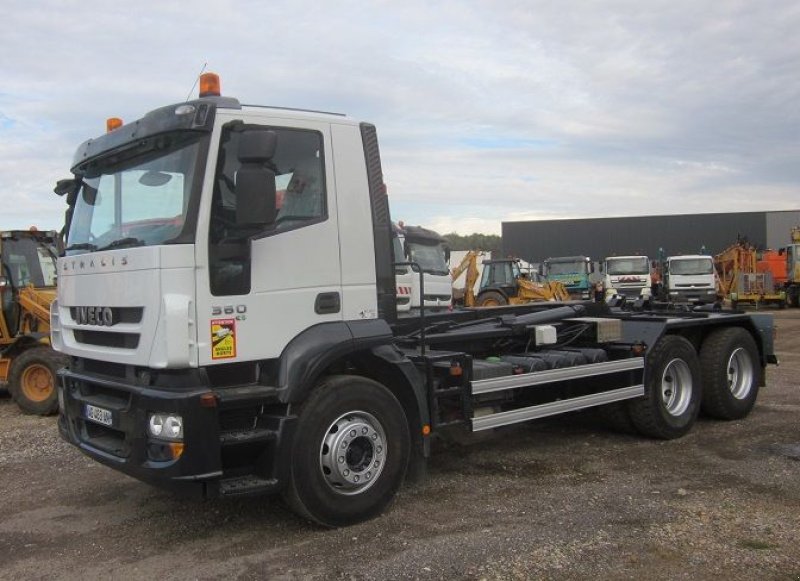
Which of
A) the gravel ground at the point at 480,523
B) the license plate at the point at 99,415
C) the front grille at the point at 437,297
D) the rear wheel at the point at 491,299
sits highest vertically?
the front grille at the point at 437,297

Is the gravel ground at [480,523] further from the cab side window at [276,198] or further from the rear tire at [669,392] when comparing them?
the cab side window at [276,198]

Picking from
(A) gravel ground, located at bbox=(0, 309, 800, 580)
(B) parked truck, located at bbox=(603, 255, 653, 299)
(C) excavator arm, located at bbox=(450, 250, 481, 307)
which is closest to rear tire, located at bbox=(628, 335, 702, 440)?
(A) gravel ground, located at bbox=(0, 309, 800, 580)

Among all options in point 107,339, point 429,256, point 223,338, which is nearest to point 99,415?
point 107,339

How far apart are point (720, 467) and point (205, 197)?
4992 millimetres

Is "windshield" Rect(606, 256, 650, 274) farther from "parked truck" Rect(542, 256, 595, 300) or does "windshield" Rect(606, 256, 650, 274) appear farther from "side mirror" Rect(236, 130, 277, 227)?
"side mirror" Rect(236, 130, 277, 227)

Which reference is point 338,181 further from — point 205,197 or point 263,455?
point 263,455

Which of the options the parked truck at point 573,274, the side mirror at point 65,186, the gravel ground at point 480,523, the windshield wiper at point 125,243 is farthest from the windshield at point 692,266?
the windshield wiper at point 125,243

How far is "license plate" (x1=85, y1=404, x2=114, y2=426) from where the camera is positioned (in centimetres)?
482

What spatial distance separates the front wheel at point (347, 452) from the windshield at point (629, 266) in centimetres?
2588

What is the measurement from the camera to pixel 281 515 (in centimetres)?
545

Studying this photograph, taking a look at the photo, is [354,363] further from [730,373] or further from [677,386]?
[730,373]

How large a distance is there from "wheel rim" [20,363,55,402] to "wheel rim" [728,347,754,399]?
28.3 feet

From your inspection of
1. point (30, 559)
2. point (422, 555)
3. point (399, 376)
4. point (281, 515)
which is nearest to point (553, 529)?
point (422, 555)

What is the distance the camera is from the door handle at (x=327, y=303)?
5.04 meters
